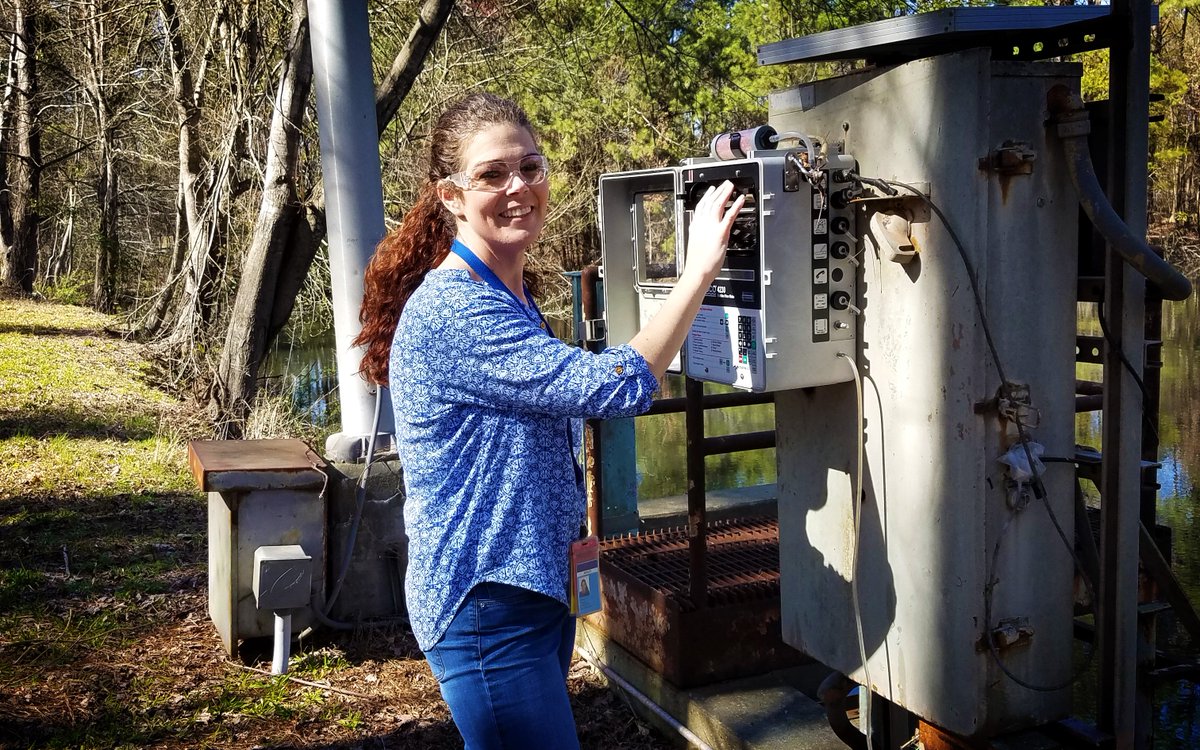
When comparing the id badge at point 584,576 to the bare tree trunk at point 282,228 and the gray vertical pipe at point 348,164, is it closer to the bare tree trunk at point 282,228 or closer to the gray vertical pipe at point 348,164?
the gray vertical pipe at point 348,164

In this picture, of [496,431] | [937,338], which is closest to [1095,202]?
[937,338]

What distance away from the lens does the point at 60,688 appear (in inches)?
159

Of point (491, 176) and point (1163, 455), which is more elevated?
point (491, 176)

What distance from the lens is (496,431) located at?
2.05 m

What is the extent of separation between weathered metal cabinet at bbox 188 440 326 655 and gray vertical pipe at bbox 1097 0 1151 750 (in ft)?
9.22

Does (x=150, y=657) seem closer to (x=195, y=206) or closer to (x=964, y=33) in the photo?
(x=964, y=33)

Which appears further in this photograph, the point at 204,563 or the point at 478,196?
the point at 204,563

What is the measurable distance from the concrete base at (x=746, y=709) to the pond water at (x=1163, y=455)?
1099mm

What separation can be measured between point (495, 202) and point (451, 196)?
98 mm

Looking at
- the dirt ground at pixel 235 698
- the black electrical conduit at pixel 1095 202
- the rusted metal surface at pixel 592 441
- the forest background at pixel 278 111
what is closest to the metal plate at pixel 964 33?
the black electrical conduit at pixel 1095 202

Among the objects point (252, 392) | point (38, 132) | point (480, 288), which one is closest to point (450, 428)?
point (480, 288)

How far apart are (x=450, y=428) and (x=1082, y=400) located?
2122mm

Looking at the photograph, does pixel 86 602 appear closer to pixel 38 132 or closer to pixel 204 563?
pixel 204 563

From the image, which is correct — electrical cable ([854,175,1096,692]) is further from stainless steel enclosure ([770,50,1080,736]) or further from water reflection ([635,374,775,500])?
water reflection ([635,374,775,500])
